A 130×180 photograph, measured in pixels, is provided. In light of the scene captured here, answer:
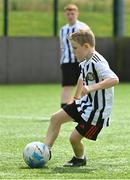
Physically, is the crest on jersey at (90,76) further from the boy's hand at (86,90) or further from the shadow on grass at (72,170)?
the shadow on grass at (72,170)

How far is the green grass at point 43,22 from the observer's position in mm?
25177

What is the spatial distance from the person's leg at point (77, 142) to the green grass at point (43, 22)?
16732mm

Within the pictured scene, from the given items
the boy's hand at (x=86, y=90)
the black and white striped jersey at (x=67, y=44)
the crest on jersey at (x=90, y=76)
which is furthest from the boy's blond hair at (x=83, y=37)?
the black and white striped jersey at (x=67, y=44)

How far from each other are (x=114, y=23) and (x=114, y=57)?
2.12 meters

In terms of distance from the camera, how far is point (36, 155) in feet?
25.4

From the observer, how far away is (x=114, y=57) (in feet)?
80.5

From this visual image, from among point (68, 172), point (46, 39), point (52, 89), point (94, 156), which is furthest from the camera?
point (46, 39)

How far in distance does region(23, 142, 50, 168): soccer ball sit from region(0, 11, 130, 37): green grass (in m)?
16.9

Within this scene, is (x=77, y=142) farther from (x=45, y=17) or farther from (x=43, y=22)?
(x=45, y=17)

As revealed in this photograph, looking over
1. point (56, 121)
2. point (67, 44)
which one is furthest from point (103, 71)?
point (67, 44)

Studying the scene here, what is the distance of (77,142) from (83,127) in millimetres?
181

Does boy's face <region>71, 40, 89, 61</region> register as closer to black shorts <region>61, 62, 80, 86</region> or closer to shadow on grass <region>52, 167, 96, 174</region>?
shadow on grass <region>52, 167, 96, 174</region>

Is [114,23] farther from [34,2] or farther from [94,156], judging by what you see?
[94,156]

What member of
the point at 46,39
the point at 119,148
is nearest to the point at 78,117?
the point at 119,148
